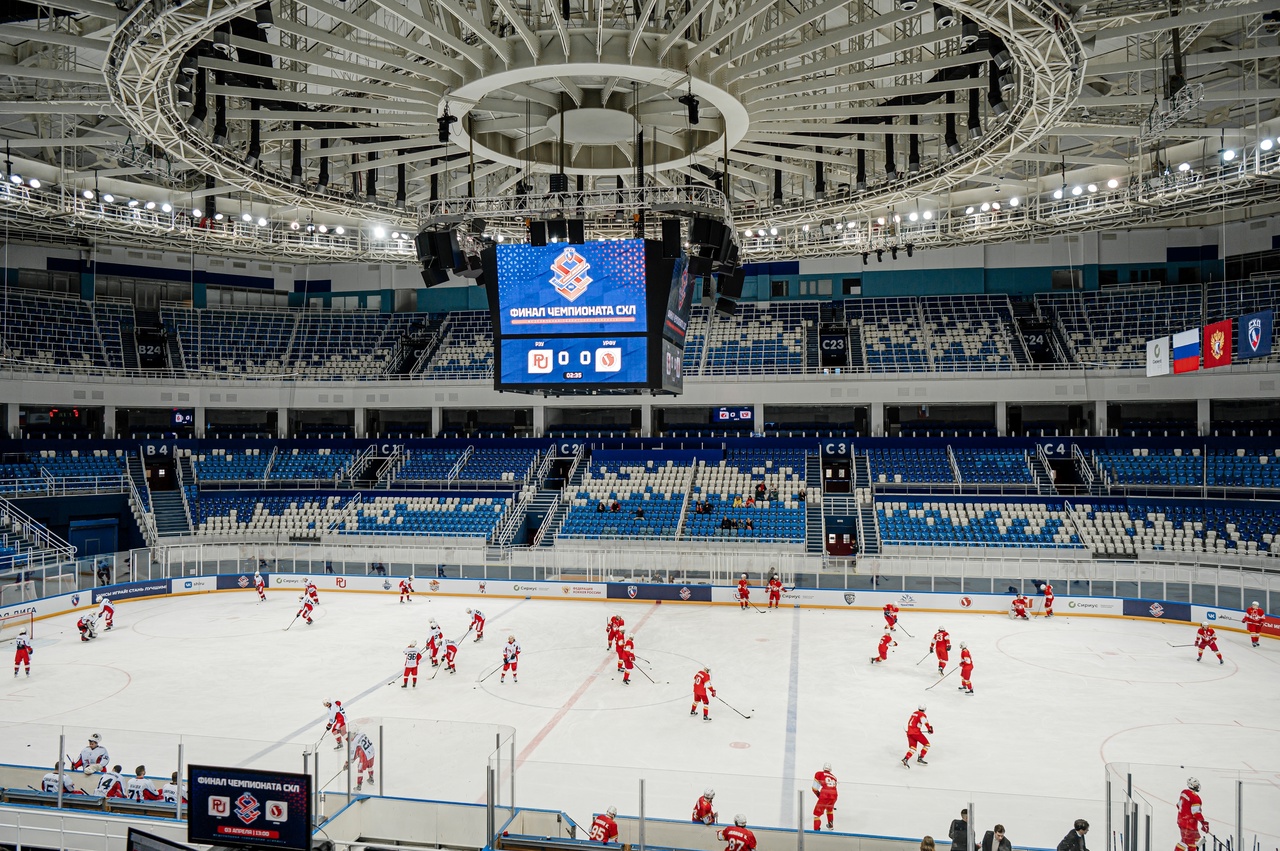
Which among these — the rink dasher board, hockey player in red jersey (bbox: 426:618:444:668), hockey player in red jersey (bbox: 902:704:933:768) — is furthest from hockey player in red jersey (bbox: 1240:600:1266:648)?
hockey player in red jersey (bbox: 426:618:444:668)

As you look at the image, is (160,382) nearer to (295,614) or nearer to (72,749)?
(295,614)

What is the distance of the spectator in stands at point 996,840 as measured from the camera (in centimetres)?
1027

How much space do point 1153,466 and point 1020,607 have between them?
53.0 feet

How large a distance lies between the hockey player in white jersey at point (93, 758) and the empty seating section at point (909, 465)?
35295 mm

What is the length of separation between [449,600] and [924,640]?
17.9 meters

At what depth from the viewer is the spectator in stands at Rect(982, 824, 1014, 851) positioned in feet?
33.7

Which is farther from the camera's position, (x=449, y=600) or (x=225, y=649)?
(x=449, y=600)

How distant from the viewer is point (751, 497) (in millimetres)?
41281

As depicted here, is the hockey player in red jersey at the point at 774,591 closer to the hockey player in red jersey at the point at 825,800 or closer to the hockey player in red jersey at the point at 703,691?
the hockey player in red jersey at the point at 703,691

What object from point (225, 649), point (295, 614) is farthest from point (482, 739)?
point (295, 614)

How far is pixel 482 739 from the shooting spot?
38.6 ft

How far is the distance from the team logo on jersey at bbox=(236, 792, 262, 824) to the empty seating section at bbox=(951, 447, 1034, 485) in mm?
37912

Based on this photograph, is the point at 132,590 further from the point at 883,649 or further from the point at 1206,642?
the point at 1206,642

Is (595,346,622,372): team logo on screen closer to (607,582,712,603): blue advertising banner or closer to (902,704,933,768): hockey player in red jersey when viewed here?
(902,704,933,768): hockey player in red jersey
